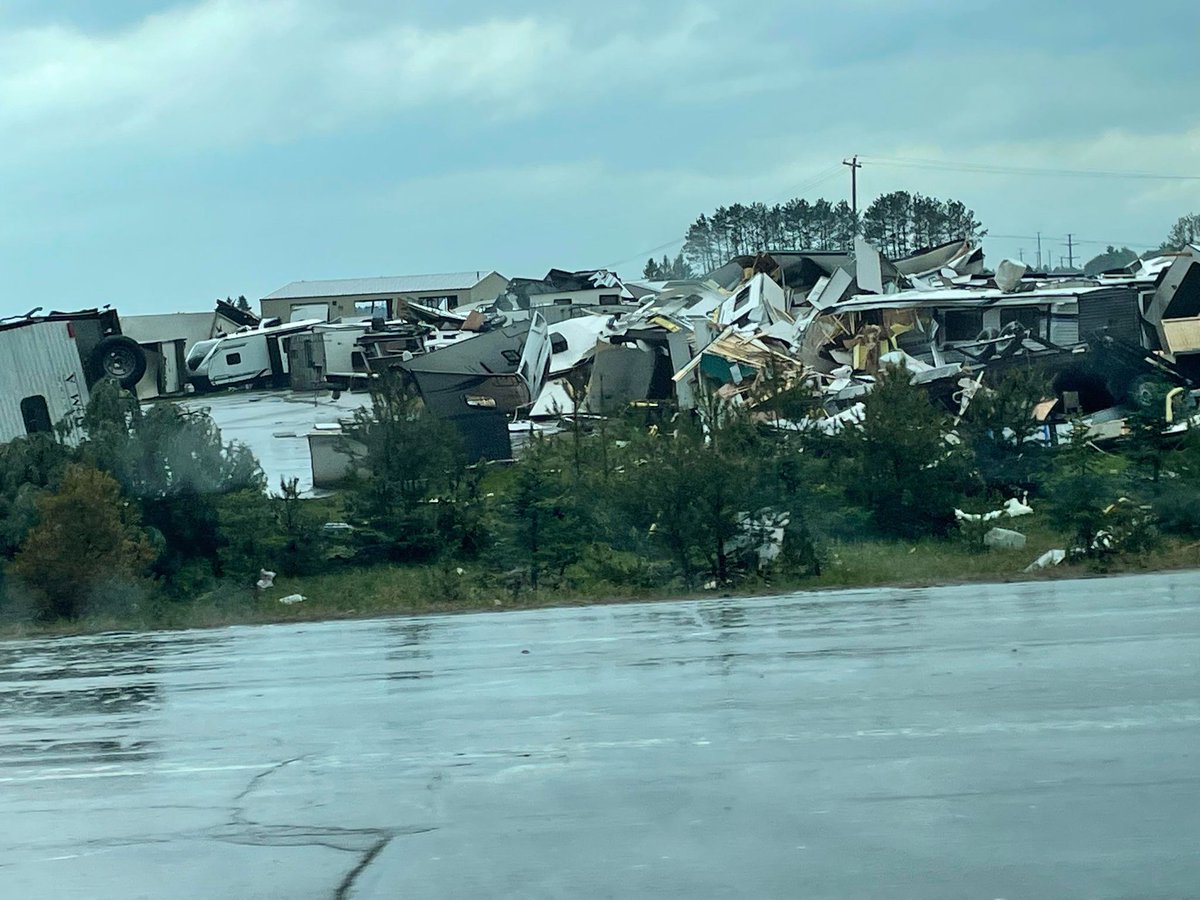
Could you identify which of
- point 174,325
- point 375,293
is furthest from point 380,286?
point 174,325

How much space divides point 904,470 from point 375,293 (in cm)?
5687

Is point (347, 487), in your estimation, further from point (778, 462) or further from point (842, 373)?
point (842, 373)

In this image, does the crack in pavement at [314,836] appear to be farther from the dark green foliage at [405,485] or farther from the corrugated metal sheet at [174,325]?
the corrugated metal sheet at [174,325]

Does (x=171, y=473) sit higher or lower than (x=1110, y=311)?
higher

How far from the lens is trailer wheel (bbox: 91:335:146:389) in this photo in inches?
1592

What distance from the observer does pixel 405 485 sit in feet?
73.4

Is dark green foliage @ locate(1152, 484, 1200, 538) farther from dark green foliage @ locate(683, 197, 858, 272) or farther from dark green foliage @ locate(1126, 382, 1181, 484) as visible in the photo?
dark green foliage @ locate(683, 197, 858, 272)

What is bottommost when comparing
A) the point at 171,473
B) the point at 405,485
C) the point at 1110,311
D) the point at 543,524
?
the point at 543,524

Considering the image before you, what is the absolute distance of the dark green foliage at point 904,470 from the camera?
70.5 ft

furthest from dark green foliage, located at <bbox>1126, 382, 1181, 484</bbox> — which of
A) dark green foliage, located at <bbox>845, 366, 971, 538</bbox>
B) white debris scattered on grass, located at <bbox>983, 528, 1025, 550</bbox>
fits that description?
dark green foliage, located at <bbox>845, 366, 971, 538</bbox>

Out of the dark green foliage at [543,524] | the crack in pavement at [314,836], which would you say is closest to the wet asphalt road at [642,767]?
the crack in pavement at [314,836]

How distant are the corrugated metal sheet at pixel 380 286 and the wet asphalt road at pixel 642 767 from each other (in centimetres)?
6717

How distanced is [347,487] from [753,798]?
59.8 feet

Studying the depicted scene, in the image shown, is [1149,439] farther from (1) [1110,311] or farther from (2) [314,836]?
(2) [314,836]
